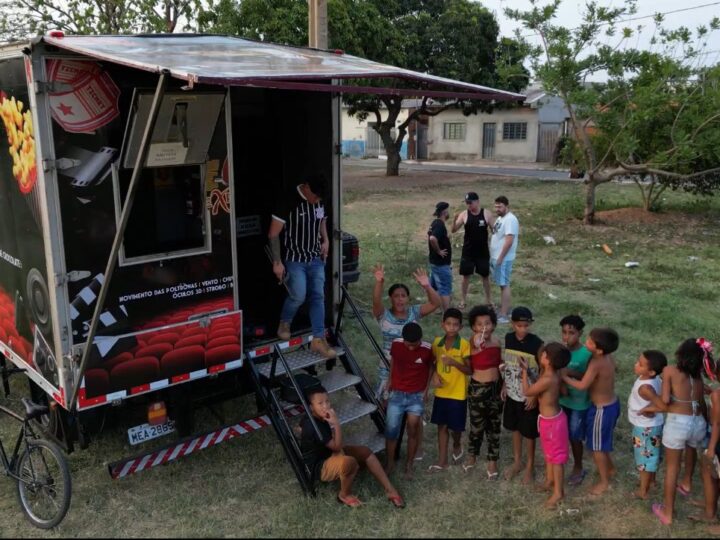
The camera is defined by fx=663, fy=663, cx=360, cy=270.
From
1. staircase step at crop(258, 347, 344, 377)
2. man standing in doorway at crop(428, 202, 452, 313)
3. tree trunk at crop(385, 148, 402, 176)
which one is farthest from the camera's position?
tree trunk at crop(385, 148, 402, 176)

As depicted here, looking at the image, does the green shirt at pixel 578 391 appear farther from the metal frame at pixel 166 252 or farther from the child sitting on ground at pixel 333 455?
the metal frame at pixel 166 252

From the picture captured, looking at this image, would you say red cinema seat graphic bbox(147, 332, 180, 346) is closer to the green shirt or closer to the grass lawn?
the grass lawn

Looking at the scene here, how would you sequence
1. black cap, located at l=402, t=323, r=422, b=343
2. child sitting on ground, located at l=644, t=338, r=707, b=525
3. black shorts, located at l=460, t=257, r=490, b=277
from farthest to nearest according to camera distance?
black shorts, located at l=460, t=257, r=490, b=277
black cap, located at l=402, t=323, r=422, b=343
child sitting on ground, located at l=644, t=338, r=707, b=525

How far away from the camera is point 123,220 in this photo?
353 cm

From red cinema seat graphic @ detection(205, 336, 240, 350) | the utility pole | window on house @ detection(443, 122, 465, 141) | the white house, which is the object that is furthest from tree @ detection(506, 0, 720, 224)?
window on house @ detection(443, 122, 465, 141)

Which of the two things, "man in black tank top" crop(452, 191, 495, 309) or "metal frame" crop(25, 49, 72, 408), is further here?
"man in black tank top" crop(452, 191, 495, 309)

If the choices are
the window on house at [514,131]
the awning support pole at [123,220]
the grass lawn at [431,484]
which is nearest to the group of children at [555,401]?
the grass lawn at [431,484]

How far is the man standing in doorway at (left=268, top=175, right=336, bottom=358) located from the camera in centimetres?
545

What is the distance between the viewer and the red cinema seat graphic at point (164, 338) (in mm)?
4485

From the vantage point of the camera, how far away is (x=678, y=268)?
10.9m

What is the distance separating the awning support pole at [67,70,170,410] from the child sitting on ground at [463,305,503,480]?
2.39m

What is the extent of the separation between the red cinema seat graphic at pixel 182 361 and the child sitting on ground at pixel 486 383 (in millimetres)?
1941

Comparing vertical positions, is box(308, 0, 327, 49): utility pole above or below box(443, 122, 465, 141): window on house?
above

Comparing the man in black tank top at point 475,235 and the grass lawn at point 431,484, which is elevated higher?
the man in black tank top at point 475,235
